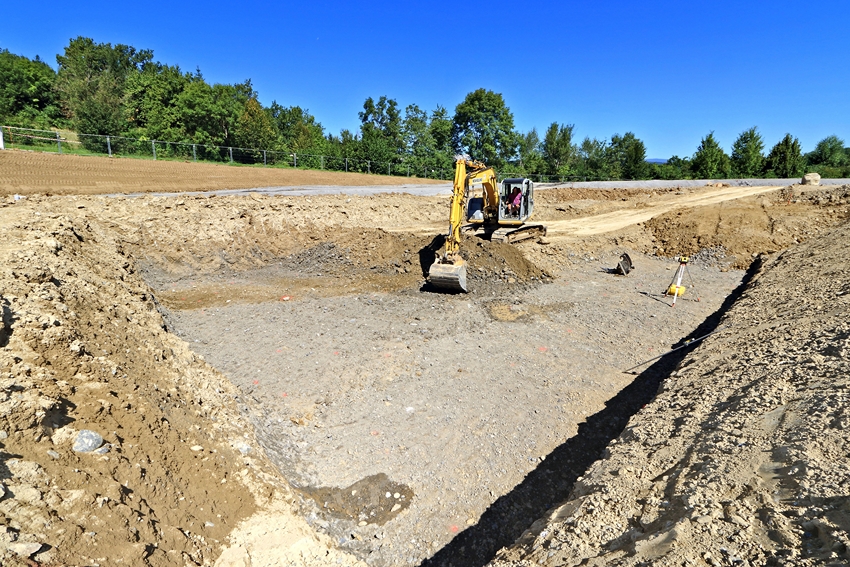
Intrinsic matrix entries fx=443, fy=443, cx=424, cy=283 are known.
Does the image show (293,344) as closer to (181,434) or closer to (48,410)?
(181,434)

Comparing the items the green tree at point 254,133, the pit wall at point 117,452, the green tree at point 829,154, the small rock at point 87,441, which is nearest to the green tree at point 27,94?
the green tree at point 254,133

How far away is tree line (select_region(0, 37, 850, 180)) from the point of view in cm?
3972

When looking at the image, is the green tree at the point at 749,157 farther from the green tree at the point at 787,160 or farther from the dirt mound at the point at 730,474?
the dirt mound at the point at 730,474

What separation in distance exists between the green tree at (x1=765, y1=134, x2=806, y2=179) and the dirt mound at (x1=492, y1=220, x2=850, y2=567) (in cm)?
5128

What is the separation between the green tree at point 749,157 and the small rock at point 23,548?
5788cm

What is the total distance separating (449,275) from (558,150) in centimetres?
4560

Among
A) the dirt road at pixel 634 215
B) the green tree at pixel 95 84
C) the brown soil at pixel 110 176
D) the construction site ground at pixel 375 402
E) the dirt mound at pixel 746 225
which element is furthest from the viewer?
the green tree at pixel 95 84

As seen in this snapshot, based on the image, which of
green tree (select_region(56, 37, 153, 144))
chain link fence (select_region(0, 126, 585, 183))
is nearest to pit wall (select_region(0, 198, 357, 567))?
chain link fence (select_region(0, 126, 585, 183))

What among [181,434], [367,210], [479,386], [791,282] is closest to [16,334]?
[181,434]

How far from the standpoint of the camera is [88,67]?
5778 cm

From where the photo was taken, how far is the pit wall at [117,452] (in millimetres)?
3223

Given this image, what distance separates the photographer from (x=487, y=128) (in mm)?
54594

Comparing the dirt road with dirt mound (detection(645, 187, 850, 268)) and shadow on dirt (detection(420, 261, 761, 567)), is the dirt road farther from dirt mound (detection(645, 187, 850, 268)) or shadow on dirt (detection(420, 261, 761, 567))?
shadow on dirt (detection(420, 261, 761, 567))

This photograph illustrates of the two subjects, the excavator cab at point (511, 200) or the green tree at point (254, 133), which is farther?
the green tree at point (254, 133)
